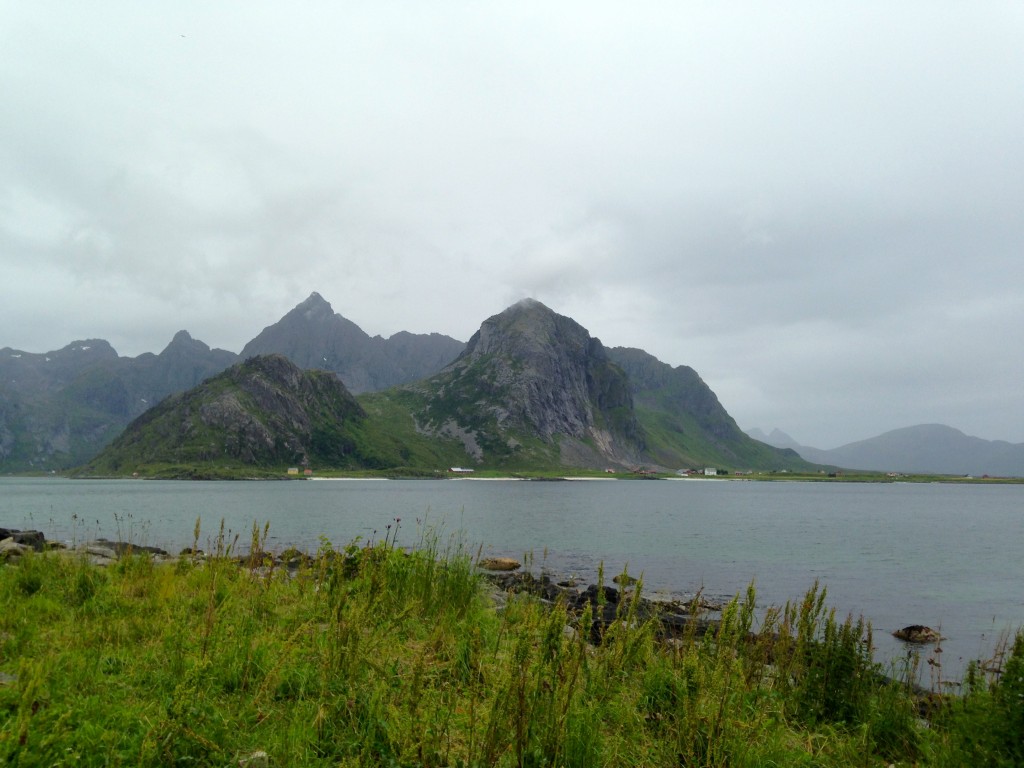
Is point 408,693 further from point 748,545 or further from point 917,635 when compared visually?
point 748,545

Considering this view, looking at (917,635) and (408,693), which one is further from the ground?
(408,693)

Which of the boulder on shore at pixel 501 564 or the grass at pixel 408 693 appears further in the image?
the boulder on shore at pixel 501 564

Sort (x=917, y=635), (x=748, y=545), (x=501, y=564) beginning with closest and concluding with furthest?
1. (x=917, y=635)
2. (x=501, y=564)
3. (x=748, y=545)

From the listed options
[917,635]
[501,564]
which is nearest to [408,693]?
[917,635]

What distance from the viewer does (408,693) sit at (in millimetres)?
6727

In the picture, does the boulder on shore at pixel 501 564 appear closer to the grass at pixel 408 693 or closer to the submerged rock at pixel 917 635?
the submerged rock at pixel 917 635

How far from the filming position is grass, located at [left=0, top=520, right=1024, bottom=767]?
5523mm

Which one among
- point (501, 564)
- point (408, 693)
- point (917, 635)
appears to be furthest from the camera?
point (501, 564)

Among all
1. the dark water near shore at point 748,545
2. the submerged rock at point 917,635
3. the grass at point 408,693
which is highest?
the grass at point 408,693

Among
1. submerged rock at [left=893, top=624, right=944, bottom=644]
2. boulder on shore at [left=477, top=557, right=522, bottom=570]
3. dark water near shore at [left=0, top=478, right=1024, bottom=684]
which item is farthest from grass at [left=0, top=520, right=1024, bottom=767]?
boulder on shore at [left=477, top=557, right=522, bottom=570]

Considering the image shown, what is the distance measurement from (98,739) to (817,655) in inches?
400

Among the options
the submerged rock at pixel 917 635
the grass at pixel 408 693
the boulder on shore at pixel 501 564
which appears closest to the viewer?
the grass at pixel 408 693

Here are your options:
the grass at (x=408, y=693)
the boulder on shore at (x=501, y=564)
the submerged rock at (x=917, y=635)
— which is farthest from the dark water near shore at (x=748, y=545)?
the grass at (x=408, y=693)

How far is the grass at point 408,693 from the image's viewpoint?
217 inches
